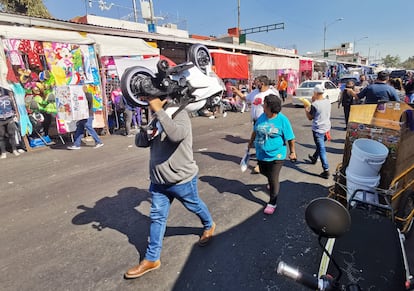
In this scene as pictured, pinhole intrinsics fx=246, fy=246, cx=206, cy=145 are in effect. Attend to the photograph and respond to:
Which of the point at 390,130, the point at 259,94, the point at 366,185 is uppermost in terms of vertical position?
the point at 259,94

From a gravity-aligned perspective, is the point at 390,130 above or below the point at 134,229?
above

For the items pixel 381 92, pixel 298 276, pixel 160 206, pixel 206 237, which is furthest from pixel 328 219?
pixel 381 92

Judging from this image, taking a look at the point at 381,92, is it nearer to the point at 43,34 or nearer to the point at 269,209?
the point at 269,209

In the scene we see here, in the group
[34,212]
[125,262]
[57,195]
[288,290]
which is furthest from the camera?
[57,195]

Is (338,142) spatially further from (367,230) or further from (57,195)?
(57,195)

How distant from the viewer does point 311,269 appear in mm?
2406

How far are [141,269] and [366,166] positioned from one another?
2.54m

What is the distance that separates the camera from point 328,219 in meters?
1.25

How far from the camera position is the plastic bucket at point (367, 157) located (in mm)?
2568

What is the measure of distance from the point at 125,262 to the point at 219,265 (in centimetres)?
101

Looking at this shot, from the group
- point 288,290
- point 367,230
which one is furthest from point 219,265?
point 367,230

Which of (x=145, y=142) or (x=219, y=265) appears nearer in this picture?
(x=145, y=142)

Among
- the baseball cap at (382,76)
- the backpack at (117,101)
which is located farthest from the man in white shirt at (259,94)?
the backpack at (117,101)

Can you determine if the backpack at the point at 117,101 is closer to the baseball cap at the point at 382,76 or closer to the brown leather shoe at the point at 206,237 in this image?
the brown leather shoe at the point at 206,237
